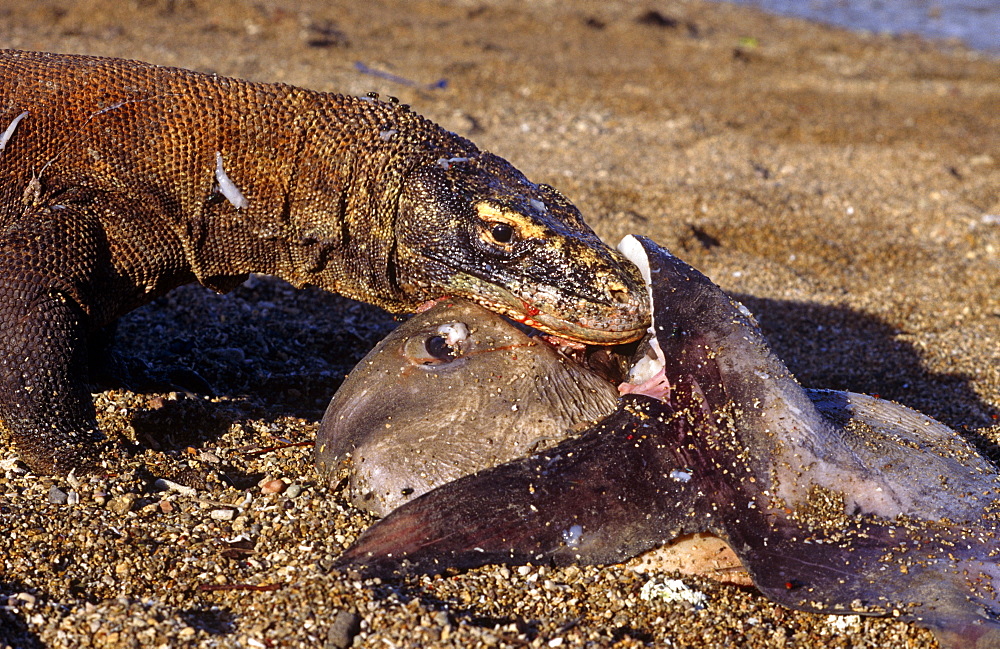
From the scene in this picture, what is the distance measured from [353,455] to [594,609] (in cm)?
99

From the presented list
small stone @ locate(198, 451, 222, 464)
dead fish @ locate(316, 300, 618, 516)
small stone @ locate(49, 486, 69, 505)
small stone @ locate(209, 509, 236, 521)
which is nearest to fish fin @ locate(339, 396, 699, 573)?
dead fish @ locate(316, 300, 618, 516)

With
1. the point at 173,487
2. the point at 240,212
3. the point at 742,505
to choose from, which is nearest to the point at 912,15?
the point at 240,212

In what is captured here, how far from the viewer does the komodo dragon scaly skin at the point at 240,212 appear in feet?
12.1

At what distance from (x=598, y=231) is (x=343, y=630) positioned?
4502 millimetres

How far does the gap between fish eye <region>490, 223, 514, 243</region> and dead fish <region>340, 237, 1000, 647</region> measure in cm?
70

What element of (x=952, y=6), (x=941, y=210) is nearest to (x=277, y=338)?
(x=941, y=210)

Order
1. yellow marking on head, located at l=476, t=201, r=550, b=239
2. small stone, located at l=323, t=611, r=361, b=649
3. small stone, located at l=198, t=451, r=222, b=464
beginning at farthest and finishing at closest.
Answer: small stone, located at l=198, t=451, r=222, b=464, yellow marking on head, located at l=476, t=201, r=550, b=239, small stone, located at l=323, t=611, r=361, b=649

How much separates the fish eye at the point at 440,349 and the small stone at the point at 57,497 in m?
1.42

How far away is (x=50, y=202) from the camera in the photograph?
383 centimetres

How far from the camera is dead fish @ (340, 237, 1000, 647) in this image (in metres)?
3.25

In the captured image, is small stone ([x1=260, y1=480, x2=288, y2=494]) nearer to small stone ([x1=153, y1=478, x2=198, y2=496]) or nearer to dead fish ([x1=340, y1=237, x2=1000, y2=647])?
small stone ([x1=153, y1=478, x2=198, y2=496])

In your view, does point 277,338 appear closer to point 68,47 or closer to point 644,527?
point 644,527

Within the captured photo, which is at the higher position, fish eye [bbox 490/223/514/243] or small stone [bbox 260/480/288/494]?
fish eye [bbox 490/223/514/243]

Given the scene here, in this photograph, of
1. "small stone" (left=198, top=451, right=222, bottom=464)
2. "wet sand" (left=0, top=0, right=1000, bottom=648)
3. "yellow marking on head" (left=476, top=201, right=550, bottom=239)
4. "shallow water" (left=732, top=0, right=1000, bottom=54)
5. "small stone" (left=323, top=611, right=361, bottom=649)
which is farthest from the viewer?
"shallow water" (left=732, top=0, right=1000, bottom=54)
